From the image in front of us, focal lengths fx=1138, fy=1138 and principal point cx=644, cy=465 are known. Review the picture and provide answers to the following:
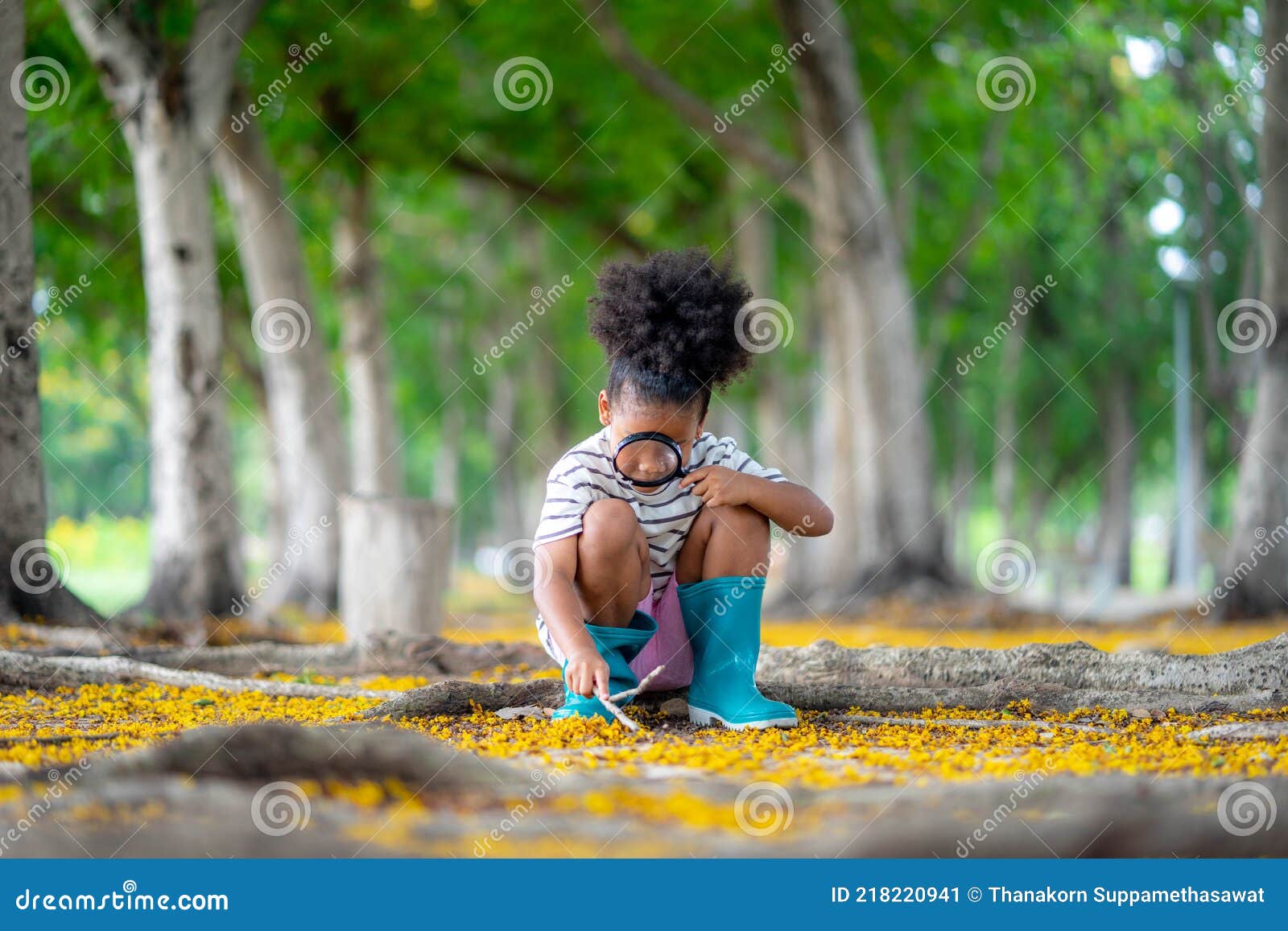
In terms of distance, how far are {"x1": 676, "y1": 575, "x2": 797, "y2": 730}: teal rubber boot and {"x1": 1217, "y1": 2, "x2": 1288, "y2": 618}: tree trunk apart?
6.74 m

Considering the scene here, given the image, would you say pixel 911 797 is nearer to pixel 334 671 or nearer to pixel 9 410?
pixel 334 671

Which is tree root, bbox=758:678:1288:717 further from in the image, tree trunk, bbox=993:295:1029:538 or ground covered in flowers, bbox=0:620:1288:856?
tree trunk, bbox=993:295:1029:538

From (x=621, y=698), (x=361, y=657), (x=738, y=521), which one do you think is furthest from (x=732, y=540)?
(x=361, y=657)

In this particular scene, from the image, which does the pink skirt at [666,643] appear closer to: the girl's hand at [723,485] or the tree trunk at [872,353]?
the girl's hand at [723,485]

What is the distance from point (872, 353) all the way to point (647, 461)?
7767 mm

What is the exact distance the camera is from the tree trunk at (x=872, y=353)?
10195 mm

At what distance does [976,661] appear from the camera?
4.04m

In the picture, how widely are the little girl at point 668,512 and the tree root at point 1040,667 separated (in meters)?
0.77

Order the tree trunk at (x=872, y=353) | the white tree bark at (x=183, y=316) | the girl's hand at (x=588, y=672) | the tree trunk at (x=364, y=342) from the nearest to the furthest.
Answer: the girl's hand at (x=588, y=672) < the white tree bark at (x=183, y=316) < the tree trunk at (x=872, y=353) < the tree trunk at (x=364, y=342)

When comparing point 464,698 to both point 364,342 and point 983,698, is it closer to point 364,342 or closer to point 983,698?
point 983,698

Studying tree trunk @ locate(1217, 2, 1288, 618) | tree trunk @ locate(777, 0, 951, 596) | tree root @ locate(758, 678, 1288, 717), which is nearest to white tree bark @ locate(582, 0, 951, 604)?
tree trunk @ locate(777, 0, 951, 596)

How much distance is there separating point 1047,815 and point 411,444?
2806 cm

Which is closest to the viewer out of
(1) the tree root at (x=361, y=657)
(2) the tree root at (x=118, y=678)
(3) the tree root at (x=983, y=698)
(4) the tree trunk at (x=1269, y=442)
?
(3) the tree root at (x=983, y=698)

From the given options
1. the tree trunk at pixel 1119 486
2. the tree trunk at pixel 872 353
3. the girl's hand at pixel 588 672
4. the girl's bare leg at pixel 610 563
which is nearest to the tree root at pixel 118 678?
the girl's bare leg at pixel 610 563
